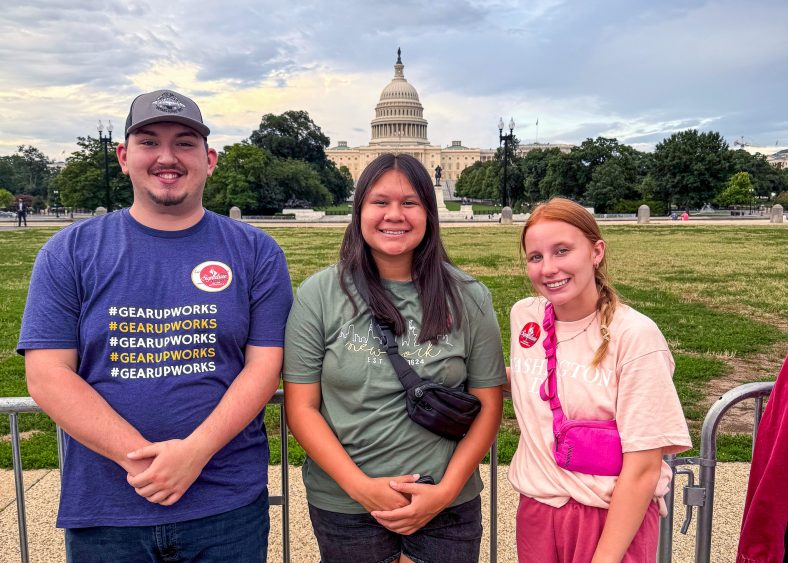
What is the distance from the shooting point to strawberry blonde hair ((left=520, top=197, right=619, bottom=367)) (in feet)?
8.46

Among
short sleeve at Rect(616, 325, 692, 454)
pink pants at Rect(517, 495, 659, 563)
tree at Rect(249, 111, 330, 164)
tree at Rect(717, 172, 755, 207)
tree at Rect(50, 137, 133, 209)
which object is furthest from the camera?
tree at Rect(249, 111, 330, 164)

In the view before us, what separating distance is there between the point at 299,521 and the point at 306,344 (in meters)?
2.73

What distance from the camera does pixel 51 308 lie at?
2471mm

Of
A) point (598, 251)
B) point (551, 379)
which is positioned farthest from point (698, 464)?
point (598, 251)

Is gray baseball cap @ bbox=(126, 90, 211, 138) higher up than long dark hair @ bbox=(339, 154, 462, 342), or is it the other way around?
gray baseball cap @ bbox=(126, 90, 211, 138)

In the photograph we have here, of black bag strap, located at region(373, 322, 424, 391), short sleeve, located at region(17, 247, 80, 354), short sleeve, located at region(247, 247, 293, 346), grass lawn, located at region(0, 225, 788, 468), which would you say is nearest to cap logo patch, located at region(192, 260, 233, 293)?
short sleeve, located at region(247, 247, 293, 346)

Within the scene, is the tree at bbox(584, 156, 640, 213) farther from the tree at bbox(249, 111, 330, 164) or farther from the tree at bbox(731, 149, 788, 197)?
the tree at bbox(249, 111, 330, 164)

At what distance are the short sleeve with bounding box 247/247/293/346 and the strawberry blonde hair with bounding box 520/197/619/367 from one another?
109 cm

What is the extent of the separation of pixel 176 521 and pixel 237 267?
1031 mm

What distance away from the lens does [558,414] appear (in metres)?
2.56

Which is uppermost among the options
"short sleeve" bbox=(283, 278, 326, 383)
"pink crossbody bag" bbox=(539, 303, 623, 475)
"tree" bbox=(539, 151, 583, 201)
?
"tree" bbox=(539, 151, 583, 201)

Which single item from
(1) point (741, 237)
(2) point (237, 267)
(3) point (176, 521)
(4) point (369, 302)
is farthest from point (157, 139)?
(1) point (741, 237)

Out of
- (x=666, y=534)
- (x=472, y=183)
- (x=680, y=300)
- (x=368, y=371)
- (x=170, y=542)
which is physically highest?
(x=472, y=183)

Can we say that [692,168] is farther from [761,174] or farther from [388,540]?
[388,540]
